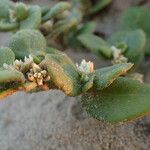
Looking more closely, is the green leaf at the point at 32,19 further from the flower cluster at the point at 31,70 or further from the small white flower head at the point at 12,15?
the flower cluster at the point at 31,70

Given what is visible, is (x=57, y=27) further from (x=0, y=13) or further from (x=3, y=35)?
(x=3, y=35)

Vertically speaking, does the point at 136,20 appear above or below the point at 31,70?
below

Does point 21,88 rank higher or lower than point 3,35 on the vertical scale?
higher

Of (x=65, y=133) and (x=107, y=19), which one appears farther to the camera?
(x=107, y=19)

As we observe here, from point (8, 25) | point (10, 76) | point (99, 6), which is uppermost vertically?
point (10, 76)

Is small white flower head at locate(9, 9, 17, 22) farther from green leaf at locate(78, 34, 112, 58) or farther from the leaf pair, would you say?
the leaf pair

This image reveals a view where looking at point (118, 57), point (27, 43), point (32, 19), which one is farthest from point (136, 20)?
point (27, 43)

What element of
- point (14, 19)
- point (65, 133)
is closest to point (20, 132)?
point (65, 133)

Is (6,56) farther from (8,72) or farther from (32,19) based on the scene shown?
(32,19)
